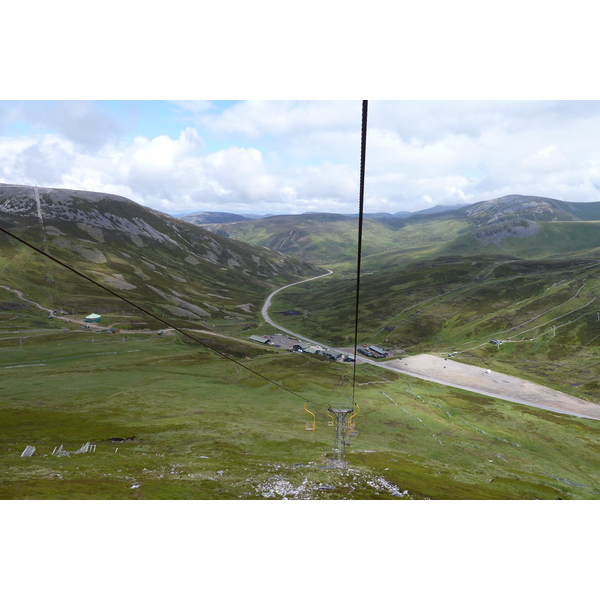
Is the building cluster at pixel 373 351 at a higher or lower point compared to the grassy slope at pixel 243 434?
lower

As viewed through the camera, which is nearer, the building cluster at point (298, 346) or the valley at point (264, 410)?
the valley at point (264, 410)

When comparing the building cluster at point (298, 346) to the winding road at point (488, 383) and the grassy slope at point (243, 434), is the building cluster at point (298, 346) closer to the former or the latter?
the winding road at point (488, 383)

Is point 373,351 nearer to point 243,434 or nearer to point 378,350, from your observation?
point 378,350

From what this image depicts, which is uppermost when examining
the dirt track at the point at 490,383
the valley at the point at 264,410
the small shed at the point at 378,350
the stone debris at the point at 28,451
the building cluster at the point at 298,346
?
the stone debris at the point at 28,451

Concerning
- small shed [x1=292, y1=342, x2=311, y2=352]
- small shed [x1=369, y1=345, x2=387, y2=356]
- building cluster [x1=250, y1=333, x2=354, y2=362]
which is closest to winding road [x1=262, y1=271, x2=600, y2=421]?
small shed [x1=369, y1=345, x2=387, y2=356]

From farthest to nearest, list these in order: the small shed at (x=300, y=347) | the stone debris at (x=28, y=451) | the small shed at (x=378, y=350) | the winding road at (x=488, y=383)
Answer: the small shed at (x=378, y=350) < the small shed at (x=300, y=347) < the winding road at (x=488, y=383) < the stone debris at (x=28, y=451)

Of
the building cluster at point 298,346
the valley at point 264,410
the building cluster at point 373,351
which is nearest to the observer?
the valley at point 264,410

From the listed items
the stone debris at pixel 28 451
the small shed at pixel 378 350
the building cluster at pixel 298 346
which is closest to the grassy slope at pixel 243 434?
the stone debris at pixel 28 451
